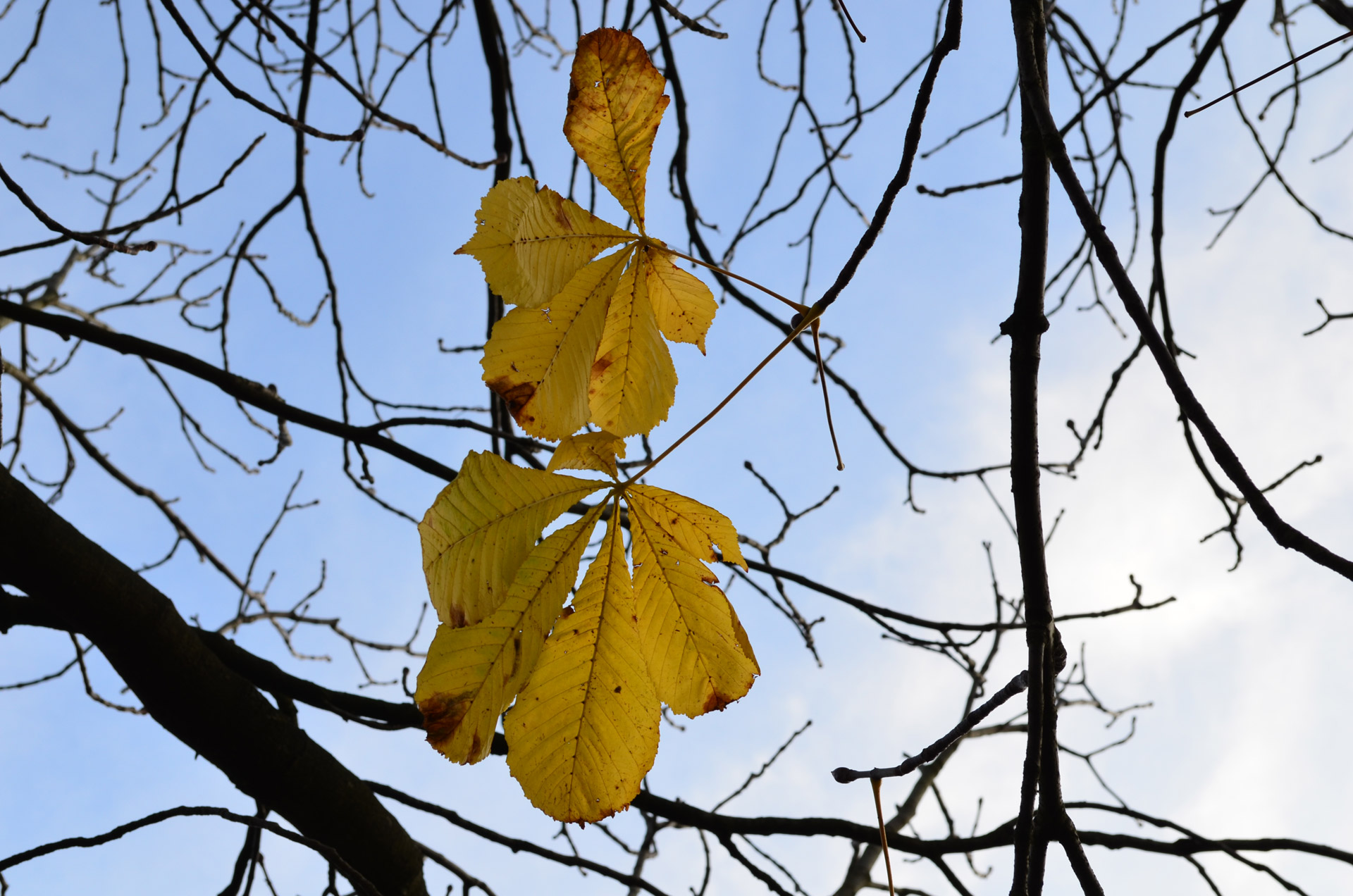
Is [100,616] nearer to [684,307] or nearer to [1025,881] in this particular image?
[684,307]

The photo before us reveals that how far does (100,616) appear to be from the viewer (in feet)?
3.93

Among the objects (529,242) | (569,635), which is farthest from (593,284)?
(569,635)

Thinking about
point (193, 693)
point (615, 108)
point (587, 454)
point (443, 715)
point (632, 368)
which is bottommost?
point (443, 715)

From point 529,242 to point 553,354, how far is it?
108 millimetres

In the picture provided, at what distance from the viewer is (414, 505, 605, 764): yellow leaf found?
73 cm

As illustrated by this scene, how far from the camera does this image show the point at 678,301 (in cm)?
85

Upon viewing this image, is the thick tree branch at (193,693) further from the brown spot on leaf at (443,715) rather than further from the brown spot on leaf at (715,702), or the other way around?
the brown spot on leaf at (715,702)

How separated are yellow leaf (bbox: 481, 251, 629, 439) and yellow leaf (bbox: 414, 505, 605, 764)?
0.13 meters

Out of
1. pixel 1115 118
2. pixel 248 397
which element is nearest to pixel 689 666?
pixel 248 397

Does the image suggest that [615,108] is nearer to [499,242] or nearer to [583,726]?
[499,242]

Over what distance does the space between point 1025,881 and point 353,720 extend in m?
1.07

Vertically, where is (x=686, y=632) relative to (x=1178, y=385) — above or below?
below

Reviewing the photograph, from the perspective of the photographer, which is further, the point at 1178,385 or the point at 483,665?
the point at 483,665

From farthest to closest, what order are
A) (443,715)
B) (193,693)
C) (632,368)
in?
1. (193,693)
2. (632,368)
3. (443,715)
